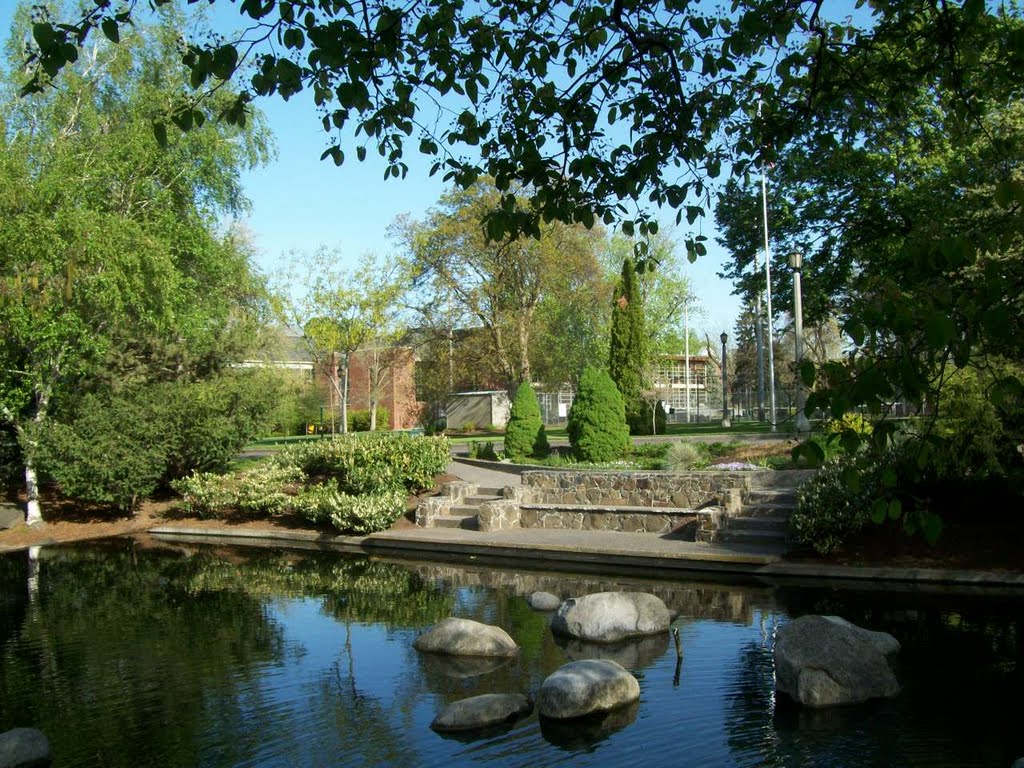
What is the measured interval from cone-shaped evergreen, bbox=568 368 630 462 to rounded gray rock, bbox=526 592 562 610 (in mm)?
10712

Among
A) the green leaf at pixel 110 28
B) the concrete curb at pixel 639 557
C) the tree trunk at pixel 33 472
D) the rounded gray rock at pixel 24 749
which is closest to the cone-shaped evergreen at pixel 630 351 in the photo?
the concrete curb at pixel 639 557

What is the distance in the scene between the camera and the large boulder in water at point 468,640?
9680 millimetres

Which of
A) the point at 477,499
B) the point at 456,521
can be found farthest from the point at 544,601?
the point at 477,499

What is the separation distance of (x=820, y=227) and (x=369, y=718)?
25.3 meters

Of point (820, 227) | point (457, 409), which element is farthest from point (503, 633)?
point (457, 409)

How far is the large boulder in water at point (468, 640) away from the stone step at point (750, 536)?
6230 mm

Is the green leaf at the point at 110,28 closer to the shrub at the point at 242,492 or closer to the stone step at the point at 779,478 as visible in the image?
the stone step at the point at 779,478

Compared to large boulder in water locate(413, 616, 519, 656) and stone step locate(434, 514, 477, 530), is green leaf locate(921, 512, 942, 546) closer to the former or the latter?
large boulder in water locate(413, 616, 519, 656)

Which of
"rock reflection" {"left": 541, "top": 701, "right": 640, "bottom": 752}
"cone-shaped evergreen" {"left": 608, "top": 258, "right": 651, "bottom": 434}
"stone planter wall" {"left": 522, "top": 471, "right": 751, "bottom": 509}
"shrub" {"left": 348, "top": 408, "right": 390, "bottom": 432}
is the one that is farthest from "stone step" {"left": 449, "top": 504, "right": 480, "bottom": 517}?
"shrub" {"left": 348, "top": 408, "right": 390, "bottom": 432}

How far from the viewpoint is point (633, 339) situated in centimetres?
3469

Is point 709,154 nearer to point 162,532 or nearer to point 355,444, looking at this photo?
point 355,444

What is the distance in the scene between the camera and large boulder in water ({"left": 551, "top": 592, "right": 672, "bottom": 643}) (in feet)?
33.6

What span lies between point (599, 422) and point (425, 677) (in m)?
14.4

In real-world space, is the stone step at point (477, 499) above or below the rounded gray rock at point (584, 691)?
above
